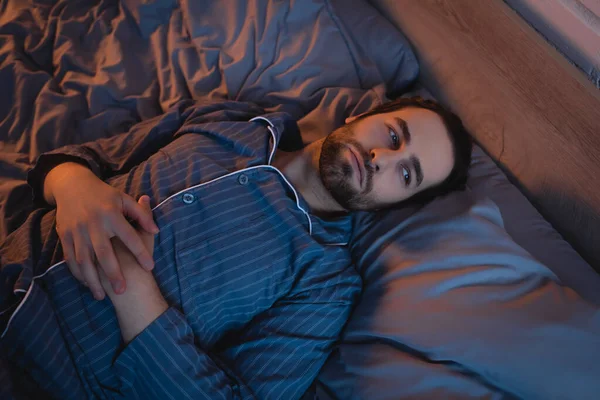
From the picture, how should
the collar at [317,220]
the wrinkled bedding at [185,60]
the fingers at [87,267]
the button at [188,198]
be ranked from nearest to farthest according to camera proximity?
the fingers at [87,267]
the button at [188,198]
the collar at [317,220]
the wrinkled bedding at [185,60]

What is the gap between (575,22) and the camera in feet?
3.15

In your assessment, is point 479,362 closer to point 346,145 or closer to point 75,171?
point 346,145

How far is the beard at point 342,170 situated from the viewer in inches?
39.8

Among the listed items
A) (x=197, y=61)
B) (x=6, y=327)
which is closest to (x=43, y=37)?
(x=197, y=61)

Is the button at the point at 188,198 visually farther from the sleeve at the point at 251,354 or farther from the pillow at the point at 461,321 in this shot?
the pillow at the point at 461,321

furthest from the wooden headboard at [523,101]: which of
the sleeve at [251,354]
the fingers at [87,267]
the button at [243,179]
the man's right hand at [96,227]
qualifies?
the fingers at [87,267]

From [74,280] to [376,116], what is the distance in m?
0.73

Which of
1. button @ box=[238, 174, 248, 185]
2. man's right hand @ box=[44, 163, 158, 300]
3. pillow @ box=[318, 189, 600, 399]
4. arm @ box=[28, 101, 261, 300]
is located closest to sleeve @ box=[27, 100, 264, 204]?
arm @ box=[28, 101, 261, 300]

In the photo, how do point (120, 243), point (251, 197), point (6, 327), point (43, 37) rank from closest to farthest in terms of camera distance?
point (6, 327)
point (120, 243)
point (251, 197)
point (43, 37)

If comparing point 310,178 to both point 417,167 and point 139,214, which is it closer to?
point 417,167

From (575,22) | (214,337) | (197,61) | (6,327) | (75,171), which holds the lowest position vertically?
(214,337)

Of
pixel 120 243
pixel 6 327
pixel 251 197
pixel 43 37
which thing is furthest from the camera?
pixel 43 37

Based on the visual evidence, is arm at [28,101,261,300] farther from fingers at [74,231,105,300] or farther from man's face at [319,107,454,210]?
man's face at [319,107,454,210]

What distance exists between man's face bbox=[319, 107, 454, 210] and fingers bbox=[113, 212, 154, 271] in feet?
1.41
